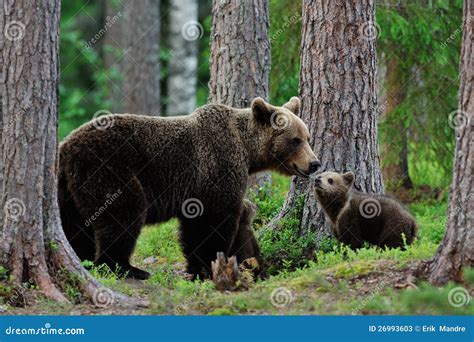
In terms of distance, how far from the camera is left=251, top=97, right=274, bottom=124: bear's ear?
962 cm

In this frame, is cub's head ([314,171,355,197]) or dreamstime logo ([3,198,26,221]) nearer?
dreamstime logo ([3,198,26,221])

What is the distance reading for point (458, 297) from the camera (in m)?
6.72

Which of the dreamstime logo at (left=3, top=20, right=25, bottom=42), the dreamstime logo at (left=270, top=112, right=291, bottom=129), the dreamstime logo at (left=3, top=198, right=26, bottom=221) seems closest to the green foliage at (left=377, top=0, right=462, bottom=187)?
the dreamstime logo at (left=270, top=112, right=291, bottom=129)

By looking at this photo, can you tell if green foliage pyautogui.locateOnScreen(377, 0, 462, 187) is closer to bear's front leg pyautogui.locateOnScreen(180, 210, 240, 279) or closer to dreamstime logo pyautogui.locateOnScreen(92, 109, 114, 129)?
bear's front leg pyautogui.locateOnScreen(180, 210, 240, 279)

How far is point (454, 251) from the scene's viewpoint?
276 inches

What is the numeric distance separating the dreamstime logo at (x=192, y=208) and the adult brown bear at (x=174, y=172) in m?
0.01

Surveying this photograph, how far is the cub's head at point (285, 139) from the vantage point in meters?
9.59

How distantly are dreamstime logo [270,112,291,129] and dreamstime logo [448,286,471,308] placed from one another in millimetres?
3467

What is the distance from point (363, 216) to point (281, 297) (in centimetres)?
238

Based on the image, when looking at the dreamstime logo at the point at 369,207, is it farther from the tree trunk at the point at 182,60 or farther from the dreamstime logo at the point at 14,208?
the tree trunk at the point at 182,60

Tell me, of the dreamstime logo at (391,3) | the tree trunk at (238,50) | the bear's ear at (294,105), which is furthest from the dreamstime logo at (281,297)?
the dreamstime logo at (391,3)

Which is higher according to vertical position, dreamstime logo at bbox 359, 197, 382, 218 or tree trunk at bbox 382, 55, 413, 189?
tree trunk at bbox 382, 55, 413, 189
